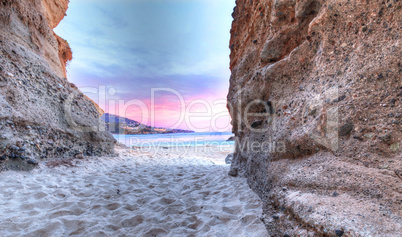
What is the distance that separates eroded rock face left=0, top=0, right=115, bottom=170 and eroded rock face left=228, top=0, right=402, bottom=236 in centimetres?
461

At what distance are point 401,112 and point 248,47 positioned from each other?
328 cm

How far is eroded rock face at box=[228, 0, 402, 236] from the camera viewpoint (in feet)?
4.10

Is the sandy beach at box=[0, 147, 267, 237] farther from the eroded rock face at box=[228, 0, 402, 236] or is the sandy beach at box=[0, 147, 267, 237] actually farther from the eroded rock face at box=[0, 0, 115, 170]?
the eroded rock face at box=[0, 0, 115, 170]

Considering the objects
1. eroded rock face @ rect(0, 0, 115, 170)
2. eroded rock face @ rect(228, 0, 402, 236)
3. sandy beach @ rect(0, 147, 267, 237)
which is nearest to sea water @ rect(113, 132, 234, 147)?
eroded rock face @ rect(0, 0, 115, 170)

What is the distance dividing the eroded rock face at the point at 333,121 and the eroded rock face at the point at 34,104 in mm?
4606

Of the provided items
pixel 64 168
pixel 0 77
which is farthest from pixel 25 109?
pixel 64 168

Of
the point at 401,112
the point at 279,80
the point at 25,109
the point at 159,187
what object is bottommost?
the point at 159,187

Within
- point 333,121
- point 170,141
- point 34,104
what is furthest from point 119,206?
point 170,141

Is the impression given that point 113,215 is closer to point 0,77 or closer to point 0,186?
point 0,186

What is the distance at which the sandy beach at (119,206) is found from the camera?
6.43 ft

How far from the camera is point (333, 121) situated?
1687mm

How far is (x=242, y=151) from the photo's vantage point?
13.3 ft

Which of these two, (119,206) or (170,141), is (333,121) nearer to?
(119,206)

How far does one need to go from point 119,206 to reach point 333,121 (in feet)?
9.90
